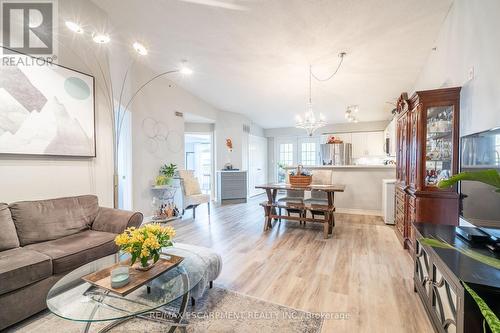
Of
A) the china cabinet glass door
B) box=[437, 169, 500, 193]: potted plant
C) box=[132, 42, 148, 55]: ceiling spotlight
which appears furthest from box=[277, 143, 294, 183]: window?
box=[437, 169, 500, 193]: potted plant

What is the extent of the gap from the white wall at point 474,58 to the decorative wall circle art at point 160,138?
4.73 m

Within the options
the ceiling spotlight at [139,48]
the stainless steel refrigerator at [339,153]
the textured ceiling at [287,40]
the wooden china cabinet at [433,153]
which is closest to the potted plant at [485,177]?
the wooden china cabinet at [433,153]

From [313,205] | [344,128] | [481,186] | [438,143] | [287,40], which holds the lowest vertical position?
[313,205]

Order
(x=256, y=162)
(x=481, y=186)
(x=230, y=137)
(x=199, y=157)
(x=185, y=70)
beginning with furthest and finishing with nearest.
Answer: (x=199, y=157)
(x=256, y=162)
(x=230, y=137)
(x=185, y=70)
(x=481, y=186)

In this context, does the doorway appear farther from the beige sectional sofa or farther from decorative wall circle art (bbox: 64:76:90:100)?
the beige sectional sofa

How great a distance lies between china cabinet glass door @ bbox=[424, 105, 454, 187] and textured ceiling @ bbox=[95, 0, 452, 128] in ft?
3.86

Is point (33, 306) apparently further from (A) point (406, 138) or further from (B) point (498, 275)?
(A) point (406, 138)

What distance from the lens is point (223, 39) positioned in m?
3.43

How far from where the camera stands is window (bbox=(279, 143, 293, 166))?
880cm

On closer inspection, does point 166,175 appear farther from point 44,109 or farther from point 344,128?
point 344,128

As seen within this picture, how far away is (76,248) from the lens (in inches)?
79.8

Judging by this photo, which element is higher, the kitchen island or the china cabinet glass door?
the china cabinet glass door
